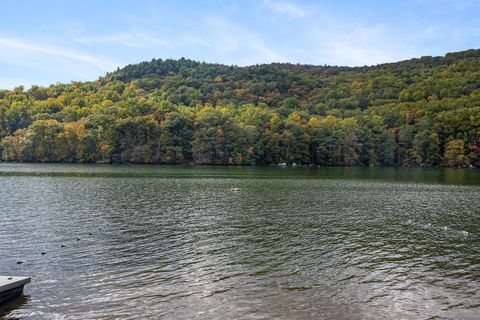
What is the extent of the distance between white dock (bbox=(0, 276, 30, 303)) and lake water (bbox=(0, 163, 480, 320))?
1.59 feet

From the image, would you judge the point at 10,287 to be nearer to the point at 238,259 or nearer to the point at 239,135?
the point at 238,259

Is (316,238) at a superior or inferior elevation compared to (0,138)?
inferior

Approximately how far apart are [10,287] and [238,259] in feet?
A: 38.7

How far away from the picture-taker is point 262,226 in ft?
111

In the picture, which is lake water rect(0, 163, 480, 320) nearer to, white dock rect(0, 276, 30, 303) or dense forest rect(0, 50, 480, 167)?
white dock rect(0, 276, 30, 303)

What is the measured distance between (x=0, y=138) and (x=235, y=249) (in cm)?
17005

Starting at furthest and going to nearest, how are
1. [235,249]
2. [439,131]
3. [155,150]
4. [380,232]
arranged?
[439,131] → [155,150] → [380,232] → [235,249]

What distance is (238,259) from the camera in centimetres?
2408

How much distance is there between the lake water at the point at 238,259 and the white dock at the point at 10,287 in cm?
48

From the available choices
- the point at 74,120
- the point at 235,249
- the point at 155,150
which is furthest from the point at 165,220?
the point at 74,120

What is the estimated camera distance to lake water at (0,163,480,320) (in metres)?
17.0

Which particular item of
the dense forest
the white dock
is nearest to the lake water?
the white dock

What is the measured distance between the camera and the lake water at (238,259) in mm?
17000

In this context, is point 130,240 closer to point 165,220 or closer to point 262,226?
point 165,220
